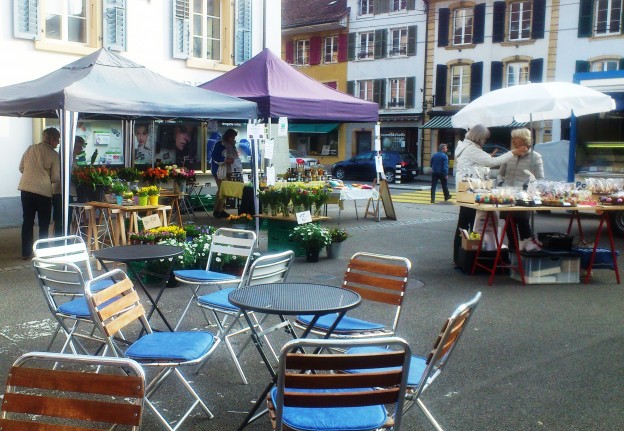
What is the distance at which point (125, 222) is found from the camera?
956 cm

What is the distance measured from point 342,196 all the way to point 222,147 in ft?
8.32

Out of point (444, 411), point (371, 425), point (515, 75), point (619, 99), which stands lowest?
point (444, 411)

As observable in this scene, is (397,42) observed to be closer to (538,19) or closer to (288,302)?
(538,19)

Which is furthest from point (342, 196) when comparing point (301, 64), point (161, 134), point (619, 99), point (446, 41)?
point (301, 64)

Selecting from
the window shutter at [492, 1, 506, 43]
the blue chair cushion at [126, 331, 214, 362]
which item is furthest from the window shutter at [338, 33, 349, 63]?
the blue chair cushion at [126, 331, 214, 362]

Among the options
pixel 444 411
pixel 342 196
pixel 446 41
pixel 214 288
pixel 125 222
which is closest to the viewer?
pixel 444 411

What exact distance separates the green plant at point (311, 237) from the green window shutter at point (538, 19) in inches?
979

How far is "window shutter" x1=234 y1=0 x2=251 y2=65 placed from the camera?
15133 millimetres

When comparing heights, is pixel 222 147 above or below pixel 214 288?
above

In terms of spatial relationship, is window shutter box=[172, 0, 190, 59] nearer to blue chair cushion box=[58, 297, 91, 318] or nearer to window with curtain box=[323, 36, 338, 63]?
blue chair cushion box=[58, 297, 91, 318]

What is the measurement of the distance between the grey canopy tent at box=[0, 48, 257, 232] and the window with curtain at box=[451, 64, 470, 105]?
81.8 ft

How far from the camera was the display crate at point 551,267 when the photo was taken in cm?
780

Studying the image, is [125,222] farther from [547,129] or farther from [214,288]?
[547,129]

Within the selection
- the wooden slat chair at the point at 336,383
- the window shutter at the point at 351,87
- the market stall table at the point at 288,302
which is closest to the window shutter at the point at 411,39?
the window shutter at the point at 351,87
